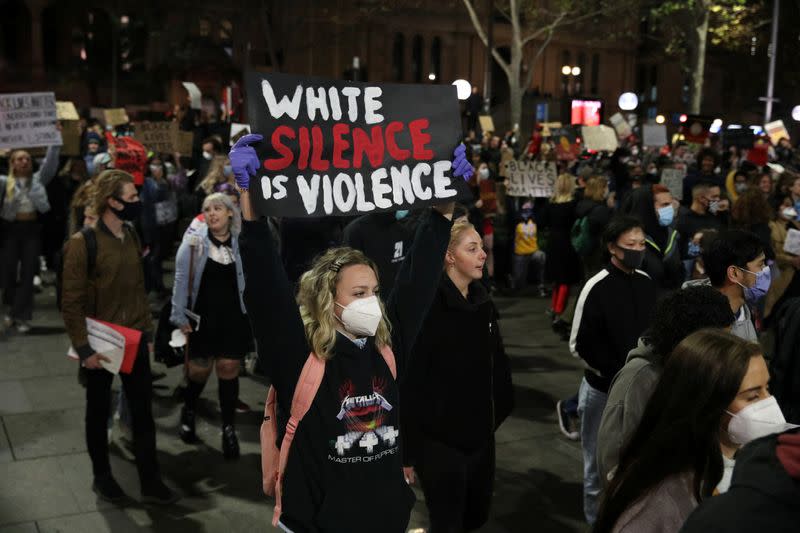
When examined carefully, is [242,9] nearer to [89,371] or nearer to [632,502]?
[89,371]

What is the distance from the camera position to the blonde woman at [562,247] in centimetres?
1124

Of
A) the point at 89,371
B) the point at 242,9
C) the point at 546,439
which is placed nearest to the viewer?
the point at 89,371

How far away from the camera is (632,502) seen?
2.66m

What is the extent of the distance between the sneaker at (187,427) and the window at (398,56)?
44209 mm

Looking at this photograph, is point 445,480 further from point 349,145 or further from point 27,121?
point 27,121

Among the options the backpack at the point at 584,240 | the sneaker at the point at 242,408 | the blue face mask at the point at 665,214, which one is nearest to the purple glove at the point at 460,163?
the sneaker at the point at 242,408

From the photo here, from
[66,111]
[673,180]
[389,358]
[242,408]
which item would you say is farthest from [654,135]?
[389,358]

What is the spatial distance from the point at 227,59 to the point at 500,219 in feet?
111

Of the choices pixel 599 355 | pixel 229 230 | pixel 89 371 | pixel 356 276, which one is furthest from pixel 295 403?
pixel 229 230

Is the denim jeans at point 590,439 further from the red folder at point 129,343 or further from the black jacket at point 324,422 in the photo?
the red folder at point 129,343

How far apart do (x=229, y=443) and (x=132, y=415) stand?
0.97m

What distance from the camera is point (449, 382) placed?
469 centimetres

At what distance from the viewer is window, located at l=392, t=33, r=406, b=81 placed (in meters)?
49.9

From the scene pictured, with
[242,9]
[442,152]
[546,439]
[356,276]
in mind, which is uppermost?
[242,9]
